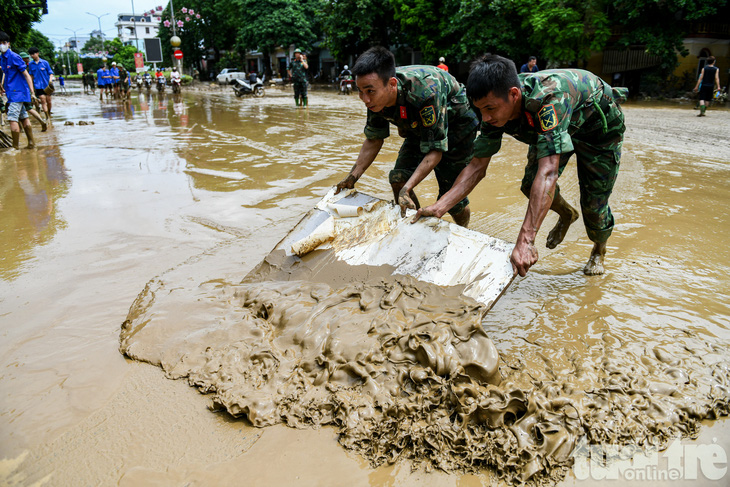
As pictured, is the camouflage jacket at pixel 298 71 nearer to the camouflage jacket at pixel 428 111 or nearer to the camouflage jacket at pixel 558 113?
the camouflage jacket at pixel 428 111

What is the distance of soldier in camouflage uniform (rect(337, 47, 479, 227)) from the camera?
267 centimetres

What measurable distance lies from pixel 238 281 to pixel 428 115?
1521 millimetres

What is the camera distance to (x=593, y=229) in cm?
294

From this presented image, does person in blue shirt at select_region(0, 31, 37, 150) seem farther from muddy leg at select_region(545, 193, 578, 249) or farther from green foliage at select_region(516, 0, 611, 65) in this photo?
green foliage at select_region(516, 0, 611, 65)

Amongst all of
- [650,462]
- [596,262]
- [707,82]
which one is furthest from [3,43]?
[707,82]

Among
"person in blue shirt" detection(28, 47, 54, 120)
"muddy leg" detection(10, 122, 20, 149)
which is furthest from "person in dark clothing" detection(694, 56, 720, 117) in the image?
"person in blue shirt" detection(28, 47, 54, 120)

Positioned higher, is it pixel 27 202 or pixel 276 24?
pixel 276 24

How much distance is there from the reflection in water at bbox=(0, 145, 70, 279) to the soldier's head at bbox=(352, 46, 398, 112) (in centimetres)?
252

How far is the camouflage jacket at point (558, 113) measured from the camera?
219 cm

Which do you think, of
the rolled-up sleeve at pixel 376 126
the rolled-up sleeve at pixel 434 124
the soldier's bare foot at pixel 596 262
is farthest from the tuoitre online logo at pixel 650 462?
the rolled-up sleeve at pixel 376 126

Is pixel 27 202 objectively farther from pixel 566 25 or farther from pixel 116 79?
pixel 116 79

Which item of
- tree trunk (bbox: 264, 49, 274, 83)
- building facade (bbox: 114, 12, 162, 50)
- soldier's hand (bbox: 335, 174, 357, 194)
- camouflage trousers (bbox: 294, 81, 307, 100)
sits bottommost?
soldier's hand (bbox: 335, 174, 357, 194)

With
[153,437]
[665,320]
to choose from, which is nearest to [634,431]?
[665,320]

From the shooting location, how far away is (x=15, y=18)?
638 inches
